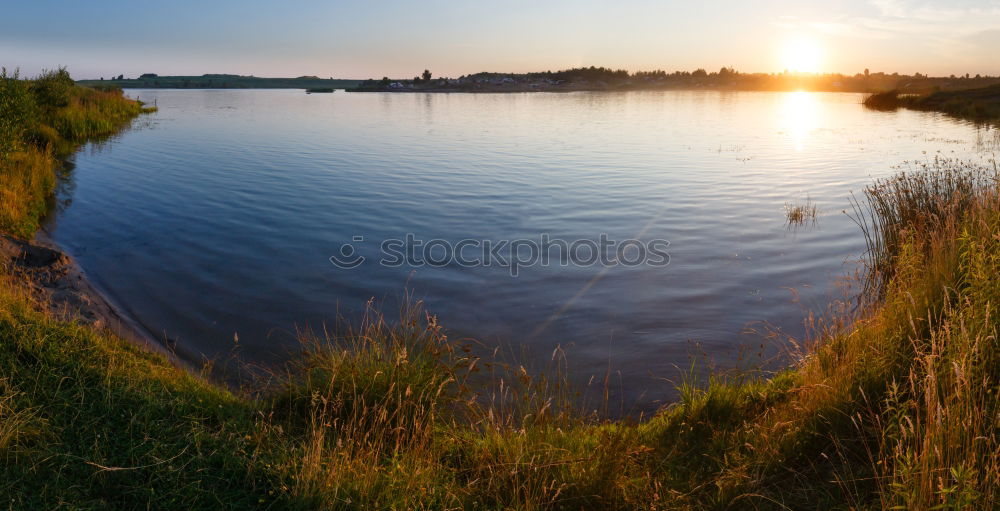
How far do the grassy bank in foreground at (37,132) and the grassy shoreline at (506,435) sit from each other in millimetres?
10640

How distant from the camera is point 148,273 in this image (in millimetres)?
12156

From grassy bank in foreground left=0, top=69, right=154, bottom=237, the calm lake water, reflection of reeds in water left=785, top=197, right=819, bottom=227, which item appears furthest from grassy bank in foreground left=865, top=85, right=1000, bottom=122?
grassy bank in foreground left=0, top=69, right=154, bottom=237

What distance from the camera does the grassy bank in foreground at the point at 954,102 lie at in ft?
154

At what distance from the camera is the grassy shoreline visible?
4.17 m

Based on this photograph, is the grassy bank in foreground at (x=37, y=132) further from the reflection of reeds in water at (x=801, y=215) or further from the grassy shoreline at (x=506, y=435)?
the reflection of reeds in water at (x=801, y=215)

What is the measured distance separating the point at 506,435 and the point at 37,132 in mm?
30160

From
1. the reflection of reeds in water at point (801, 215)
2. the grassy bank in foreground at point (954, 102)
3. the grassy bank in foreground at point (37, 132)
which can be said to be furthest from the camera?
the grassy bank in foreground at point (954, 102)

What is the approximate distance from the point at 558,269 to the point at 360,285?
3886mm

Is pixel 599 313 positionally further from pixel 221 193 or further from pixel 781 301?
pixel 221 193

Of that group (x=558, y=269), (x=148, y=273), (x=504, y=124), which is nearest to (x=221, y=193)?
(x=148, y=273)

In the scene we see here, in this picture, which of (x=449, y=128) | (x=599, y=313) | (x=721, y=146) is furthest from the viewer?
(x=449, y=128)

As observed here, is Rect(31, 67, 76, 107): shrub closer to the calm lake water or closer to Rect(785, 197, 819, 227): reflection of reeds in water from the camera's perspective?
the calm lake water

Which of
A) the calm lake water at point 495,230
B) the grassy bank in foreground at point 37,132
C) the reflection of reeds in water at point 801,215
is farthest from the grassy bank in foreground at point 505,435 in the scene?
the grassy bank in foreground at point 37,132

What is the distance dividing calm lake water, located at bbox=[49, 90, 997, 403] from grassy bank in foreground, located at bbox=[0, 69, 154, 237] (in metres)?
0.90
